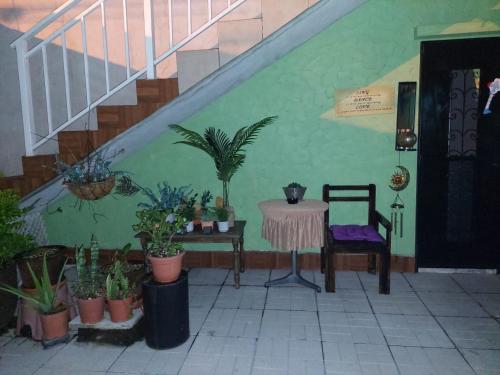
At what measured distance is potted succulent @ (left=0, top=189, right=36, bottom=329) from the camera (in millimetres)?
2969

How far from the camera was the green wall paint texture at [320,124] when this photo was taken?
12.5 ft

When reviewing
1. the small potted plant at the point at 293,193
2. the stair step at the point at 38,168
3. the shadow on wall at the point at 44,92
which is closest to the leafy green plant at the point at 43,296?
the stair step at the point at 38,168

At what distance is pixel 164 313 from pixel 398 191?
264 centimetres

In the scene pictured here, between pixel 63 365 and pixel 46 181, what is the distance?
5.50 feet

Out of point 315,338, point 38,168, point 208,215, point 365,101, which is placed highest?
point 365,101

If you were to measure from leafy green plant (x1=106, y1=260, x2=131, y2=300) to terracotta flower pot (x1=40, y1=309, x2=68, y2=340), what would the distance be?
0.37 metres

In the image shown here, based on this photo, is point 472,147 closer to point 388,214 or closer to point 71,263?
point 388,214

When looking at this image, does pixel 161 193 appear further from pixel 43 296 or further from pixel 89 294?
pixel 43 296

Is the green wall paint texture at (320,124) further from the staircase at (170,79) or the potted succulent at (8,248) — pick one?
the potted succulent at (8,248)

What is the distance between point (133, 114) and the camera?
3357mm

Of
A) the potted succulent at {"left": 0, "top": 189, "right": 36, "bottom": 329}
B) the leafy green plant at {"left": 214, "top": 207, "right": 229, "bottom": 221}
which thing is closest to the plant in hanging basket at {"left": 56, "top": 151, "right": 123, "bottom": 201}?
the potted succulent at {"left": 0, "top": 189, "right": 36, "bottom": 329}

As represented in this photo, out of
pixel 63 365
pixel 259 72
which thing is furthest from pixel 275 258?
pixel 63 365

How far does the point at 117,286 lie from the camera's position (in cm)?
289

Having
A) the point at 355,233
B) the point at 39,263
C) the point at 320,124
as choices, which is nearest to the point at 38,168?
the point at 39,263
